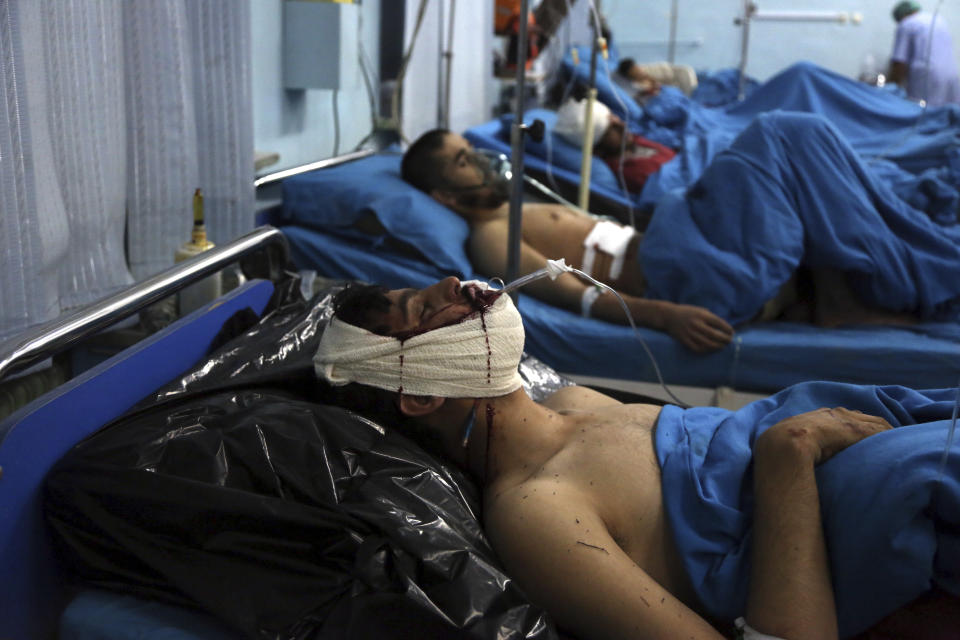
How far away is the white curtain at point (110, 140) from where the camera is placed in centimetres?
149

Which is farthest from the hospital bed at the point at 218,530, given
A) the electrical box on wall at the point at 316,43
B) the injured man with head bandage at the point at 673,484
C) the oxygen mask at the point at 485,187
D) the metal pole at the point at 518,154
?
the electrical box on wall at the point at 316,43

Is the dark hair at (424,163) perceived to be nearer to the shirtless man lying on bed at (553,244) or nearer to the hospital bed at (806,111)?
the shirtless man lying on bed at (553,244)

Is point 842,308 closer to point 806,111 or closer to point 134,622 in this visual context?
point 134,622

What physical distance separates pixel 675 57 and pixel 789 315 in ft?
21.8

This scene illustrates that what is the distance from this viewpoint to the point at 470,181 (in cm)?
293

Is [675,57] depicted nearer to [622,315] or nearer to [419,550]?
[622,315]

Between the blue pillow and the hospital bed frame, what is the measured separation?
1204mm

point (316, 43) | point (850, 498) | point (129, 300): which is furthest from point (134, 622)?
point (316, 43)

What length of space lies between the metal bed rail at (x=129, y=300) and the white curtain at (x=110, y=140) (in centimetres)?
27

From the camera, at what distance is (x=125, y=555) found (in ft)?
3.80

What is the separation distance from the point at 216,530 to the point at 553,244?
1896mm

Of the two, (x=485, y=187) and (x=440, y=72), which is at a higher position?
(x=440, y=72)

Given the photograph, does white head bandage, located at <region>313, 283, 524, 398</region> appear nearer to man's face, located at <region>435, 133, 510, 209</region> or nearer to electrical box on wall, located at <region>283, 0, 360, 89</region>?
man's face, located at <region>435, 133, 510, 209</region>

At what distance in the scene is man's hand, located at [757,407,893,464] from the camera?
4.04 feet
